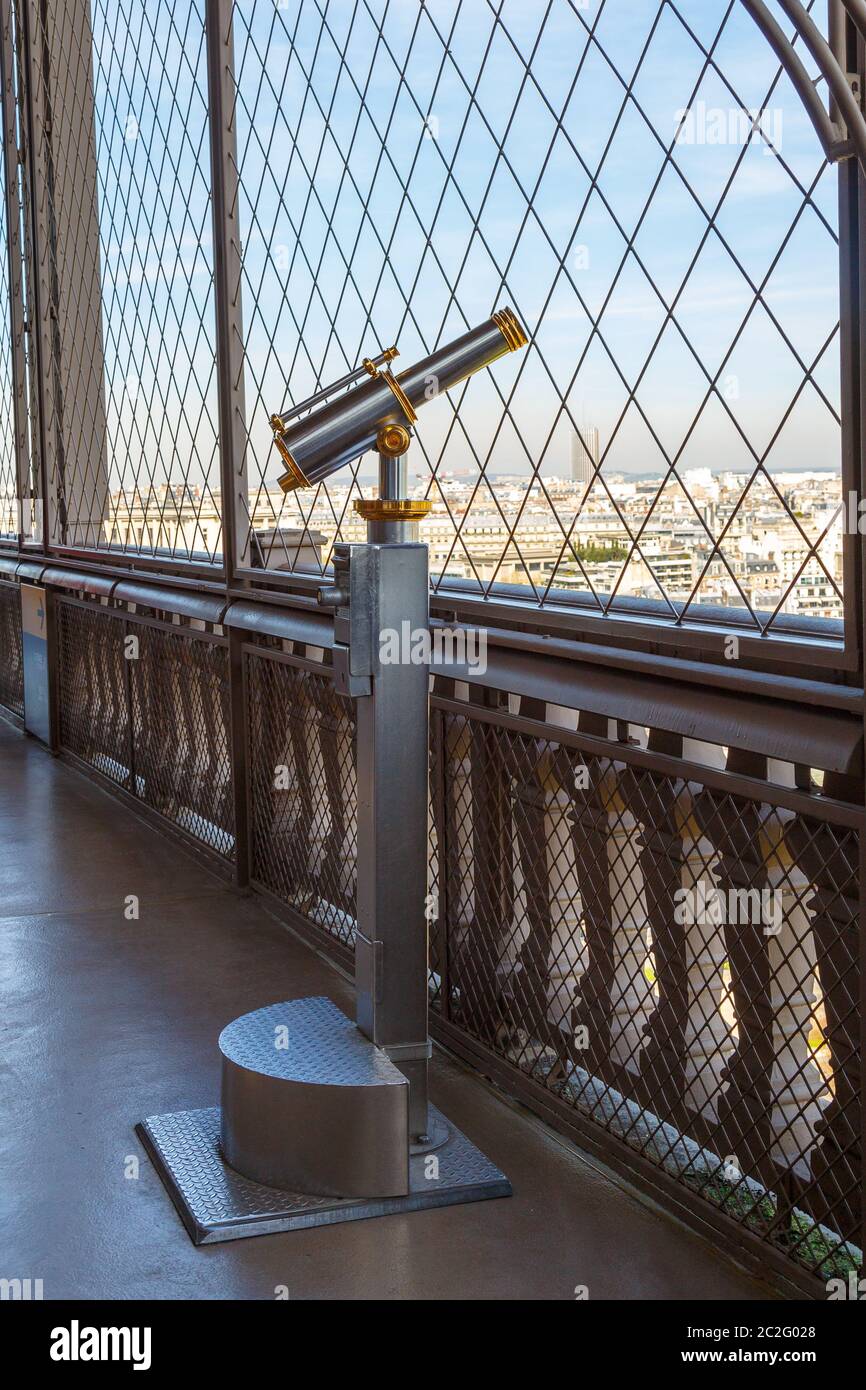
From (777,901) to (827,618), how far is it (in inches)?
16.0

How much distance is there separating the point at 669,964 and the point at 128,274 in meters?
4.08

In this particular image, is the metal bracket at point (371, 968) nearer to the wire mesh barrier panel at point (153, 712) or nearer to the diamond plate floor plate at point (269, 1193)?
the diamond plate floor plate at point (269, 1193)

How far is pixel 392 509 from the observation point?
2.29 m

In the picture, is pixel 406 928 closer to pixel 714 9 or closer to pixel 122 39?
pixel 714 9

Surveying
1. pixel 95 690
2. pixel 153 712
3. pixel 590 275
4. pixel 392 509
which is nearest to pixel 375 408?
pixel 392 509

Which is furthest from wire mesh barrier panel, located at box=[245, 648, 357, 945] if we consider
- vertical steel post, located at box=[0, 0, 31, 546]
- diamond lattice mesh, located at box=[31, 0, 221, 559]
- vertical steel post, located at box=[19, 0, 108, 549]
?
vertical steel post, located at box=[0, 0, 31, 546]

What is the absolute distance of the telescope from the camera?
2.25m

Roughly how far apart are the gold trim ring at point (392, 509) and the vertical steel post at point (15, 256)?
5.28 m

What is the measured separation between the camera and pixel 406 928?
2373 mm

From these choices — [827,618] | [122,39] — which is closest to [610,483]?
[827,618]

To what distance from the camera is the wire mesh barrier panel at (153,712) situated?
181 inches

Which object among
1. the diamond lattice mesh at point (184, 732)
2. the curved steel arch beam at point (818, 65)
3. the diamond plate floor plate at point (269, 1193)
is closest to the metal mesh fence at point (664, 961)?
the diamond plate floor plate at point (269, 1193)

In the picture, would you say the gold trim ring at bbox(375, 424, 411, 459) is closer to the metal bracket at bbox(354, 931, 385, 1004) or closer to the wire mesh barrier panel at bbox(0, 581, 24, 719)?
the metal bracket at bbox(354, 931, 385, 1004)
